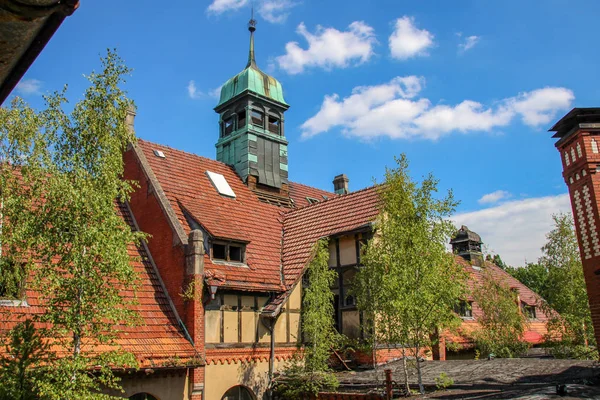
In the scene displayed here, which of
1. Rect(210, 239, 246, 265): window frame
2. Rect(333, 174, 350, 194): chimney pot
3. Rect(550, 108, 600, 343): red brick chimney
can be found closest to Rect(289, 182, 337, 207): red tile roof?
Rect(333, 174, 350, 194): chimney pot

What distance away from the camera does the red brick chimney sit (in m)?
12.0

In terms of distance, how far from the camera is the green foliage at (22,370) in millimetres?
9205

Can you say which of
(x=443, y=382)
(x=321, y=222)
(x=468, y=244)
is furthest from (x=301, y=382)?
(x=468, y=244)

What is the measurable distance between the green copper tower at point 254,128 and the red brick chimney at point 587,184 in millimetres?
15025

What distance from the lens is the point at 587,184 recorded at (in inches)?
486

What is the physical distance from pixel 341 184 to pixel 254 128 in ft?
30.9

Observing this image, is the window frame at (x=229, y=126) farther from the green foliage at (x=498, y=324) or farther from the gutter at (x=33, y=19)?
the gutter at (x=33, y=19)

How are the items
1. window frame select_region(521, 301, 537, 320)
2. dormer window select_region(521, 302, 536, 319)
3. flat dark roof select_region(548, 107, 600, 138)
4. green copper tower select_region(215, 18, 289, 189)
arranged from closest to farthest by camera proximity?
flat dark roof select_region(548, 107, 600, 138)
green copper tower select_region(215, 18, 289, 189)
dormer window select_region(521, 302, 536, 319)
window frame select_region(521, 301, 537, 320)

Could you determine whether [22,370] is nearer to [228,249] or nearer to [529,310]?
[228,249]

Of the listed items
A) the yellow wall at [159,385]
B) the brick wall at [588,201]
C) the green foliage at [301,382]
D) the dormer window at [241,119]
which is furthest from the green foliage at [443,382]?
the dormer window at [241,119]

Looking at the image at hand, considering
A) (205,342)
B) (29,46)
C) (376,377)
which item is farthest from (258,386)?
(29,46)

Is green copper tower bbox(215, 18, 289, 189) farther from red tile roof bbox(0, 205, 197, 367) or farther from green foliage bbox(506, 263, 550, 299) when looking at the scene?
green foliage bbox(506, 263, 550, 299)

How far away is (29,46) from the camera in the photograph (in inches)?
79.7

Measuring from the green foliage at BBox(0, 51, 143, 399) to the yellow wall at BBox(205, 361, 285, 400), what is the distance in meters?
6.27
